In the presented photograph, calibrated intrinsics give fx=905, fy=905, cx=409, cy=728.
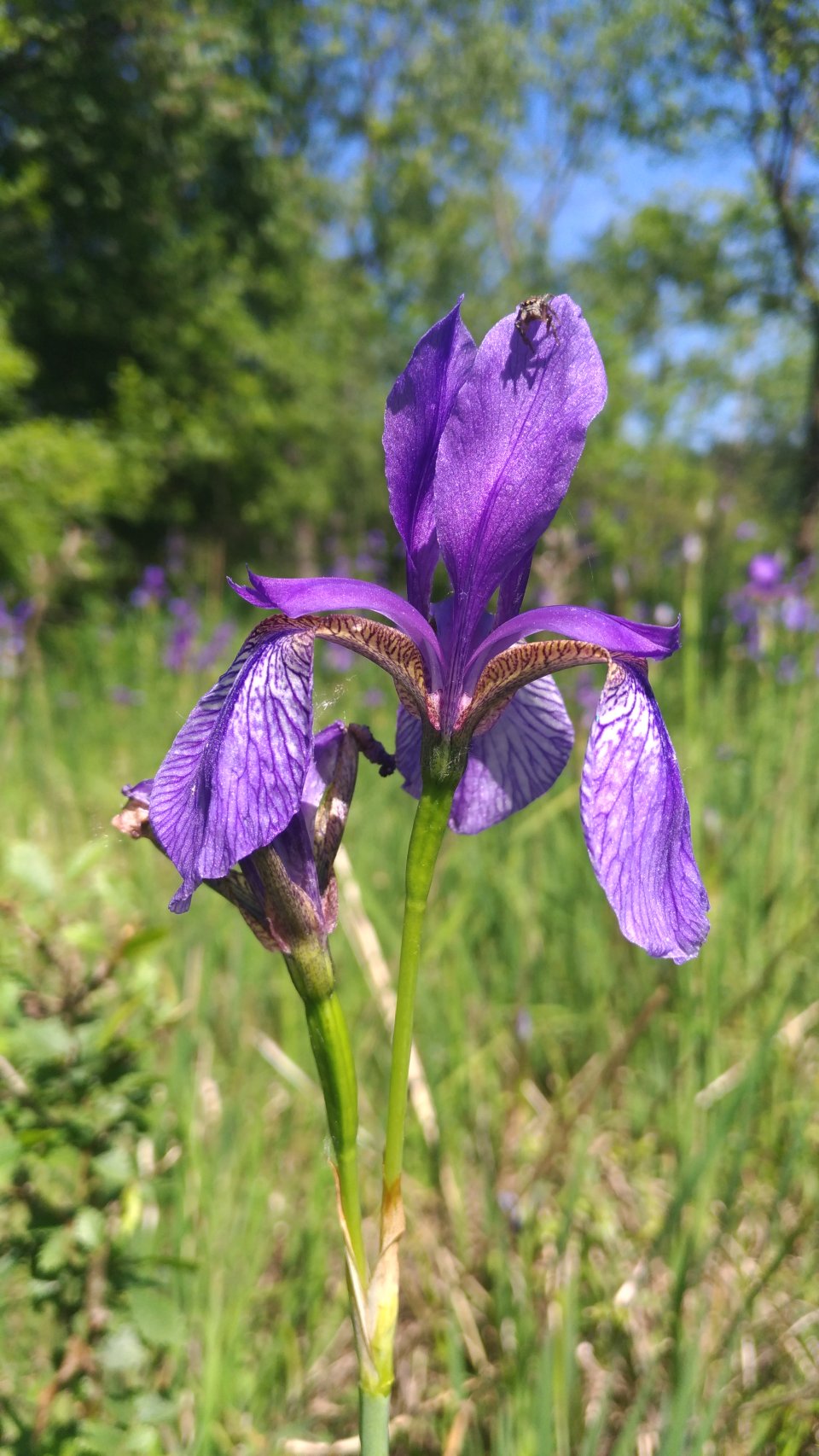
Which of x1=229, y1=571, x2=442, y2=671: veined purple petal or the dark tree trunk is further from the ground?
the dark tree trunk

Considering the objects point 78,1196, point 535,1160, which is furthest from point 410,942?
point 535,1160

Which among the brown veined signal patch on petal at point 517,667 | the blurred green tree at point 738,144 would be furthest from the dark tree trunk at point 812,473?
the brown veined signal patch on petal at point 517,667

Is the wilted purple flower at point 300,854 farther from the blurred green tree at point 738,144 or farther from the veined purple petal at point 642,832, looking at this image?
the blurred green tree at point 738,144

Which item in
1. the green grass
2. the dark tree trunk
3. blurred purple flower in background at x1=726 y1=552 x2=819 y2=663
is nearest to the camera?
the green grass

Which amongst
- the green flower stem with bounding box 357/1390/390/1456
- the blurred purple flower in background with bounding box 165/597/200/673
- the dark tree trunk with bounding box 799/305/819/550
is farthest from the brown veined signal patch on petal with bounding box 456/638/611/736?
the blurred purple flower in background with bounding box 165/597/200/673

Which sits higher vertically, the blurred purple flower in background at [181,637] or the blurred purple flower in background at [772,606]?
the blurred purple flower in background at [181,637]

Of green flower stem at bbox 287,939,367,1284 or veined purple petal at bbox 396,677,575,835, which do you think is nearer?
green flower stem at bbox 287,939,367,1284

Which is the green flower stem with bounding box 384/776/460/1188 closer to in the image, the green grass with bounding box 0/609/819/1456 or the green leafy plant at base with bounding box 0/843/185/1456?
the green grass with bounding box 0/609/819/1456

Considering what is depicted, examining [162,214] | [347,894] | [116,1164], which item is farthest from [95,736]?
[162,214]
